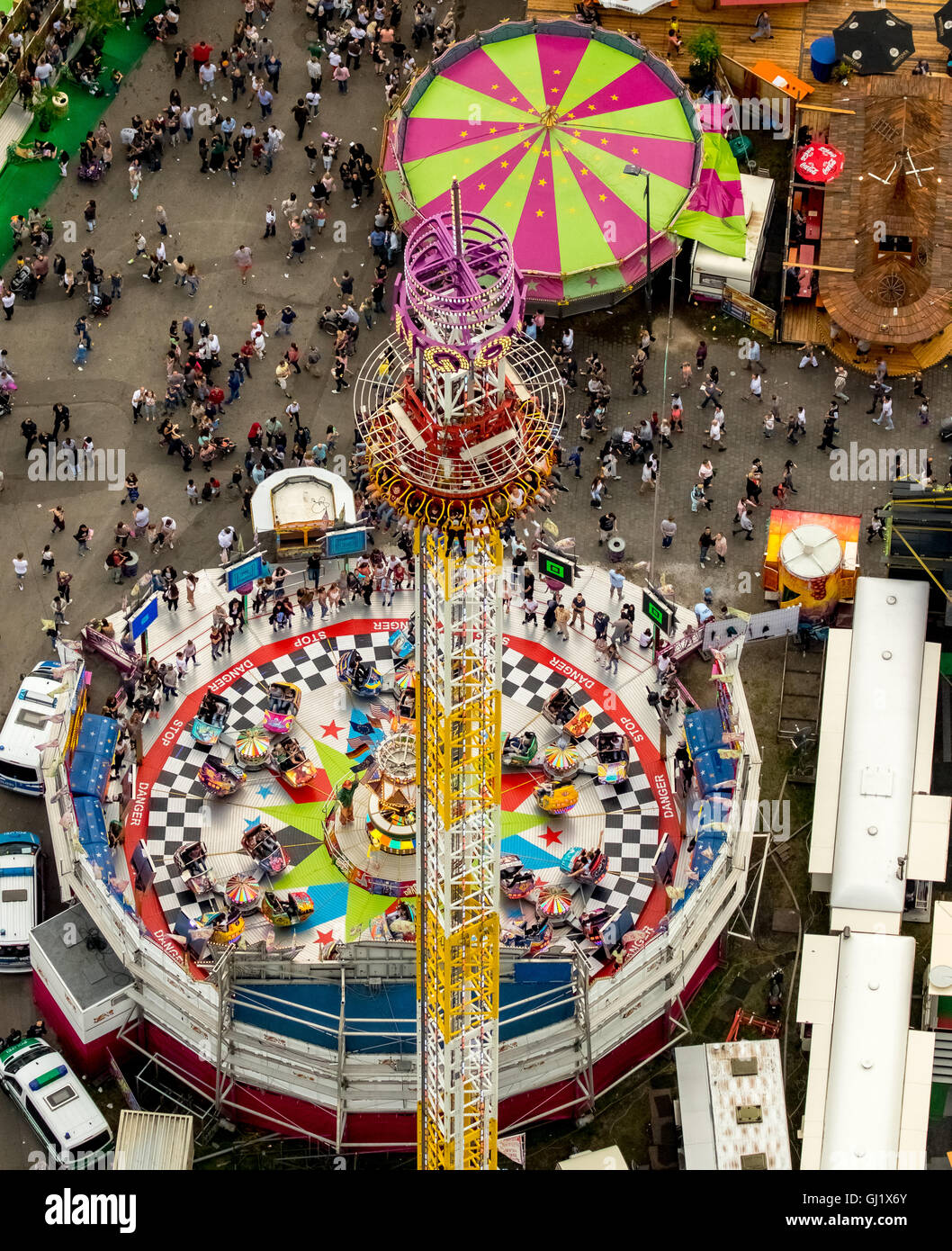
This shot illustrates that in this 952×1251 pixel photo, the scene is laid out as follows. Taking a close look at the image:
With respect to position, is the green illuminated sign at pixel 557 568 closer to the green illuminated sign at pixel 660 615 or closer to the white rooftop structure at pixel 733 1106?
the green illuminated sign at pixel 660 615

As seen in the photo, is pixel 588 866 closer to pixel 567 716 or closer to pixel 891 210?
pixel 567 716

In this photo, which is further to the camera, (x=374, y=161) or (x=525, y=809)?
(x=374, y=161)

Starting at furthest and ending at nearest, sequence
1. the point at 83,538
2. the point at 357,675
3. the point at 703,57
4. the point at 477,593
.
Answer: the point at 703,57 → the point at 83,538 → the point at 357,675 → the point at 477,593

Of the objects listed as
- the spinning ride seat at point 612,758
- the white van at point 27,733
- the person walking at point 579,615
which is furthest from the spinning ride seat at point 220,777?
the person walking at point 579,615

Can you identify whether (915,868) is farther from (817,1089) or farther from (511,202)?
(511,202)

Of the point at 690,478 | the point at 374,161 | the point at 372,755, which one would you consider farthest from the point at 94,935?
the point at 374,161

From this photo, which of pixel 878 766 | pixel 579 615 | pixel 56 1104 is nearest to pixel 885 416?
pixel 579 615
